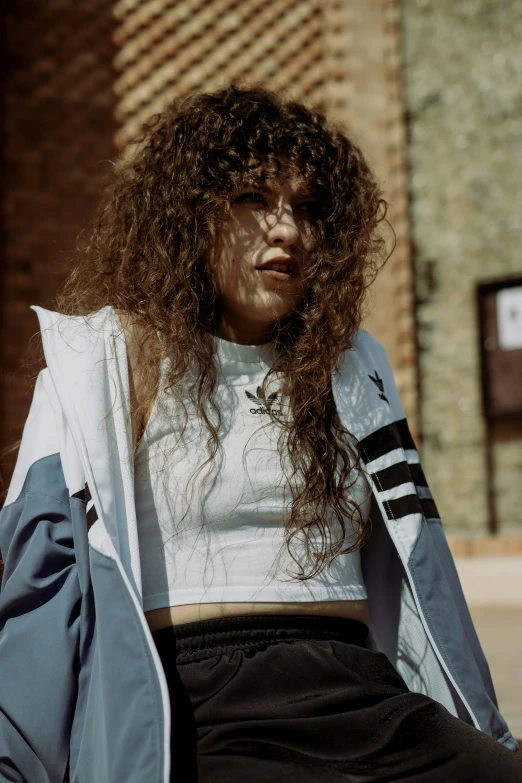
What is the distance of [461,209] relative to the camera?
6426 millimetres

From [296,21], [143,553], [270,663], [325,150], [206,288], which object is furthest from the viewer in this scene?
[296,21]

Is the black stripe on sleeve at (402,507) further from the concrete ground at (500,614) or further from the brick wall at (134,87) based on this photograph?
the brick wall at (134,87)

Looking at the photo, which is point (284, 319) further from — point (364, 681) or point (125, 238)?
point (364, 681)

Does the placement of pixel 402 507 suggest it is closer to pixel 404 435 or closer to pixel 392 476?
pixel 392 476

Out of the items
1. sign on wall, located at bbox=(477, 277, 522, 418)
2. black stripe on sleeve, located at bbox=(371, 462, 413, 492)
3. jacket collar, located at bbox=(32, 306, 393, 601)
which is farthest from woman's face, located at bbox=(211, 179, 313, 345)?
sign on wall, located at bbox=(477, 277, 522, 418)

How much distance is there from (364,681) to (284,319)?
792 mm

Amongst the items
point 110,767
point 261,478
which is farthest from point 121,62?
point 110,767

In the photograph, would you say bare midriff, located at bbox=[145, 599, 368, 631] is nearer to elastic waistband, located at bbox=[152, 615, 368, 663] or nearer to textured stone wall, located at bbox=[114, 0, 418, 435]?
elastic waistband, located at bbox=[152, 615, 368, 663]

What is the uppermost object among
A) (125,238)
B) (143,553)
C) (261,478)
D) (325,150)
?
(325,150)

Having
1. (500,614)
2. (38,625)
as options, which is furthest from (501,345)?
(38,625)

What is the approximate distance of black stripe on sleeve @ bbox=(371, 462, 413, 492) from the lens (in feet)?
5.96

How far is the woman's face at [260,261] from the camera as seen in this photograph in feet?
6.04

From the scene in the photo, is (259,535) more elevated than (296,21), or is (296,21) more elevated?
(296,21)

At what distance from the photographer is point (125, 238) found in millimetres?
2041
